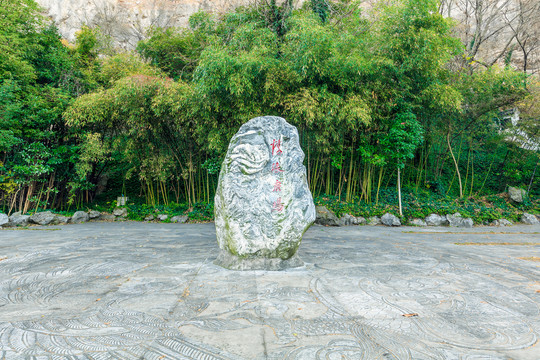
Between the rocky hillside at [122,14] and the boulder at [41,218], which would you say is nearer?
the boulder at [41,218]

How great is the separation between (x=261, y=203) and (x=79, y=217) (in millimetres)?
6402

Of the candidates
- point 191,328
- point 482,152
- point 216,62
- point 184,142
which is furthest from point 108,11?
point 191,328

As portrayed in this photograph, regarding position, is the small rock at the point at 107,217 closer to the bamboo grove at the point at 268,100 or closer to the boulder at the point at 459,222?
the bamboo grove at the point at 268,100

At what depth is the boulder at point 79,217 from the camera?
23.9 feet

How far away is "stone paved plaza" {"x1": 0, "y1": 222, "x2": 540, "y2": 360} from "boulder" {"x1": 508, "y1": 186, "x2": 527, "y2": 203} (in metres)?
6.35

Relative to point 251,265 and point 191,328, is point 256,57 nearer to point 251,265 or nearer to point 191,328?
point 251,265

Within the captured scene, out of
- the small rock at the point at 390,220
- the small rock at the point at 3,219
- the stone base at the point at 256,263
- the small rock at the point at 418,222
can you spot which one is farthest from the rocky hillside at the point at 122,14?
the stone base at the point at 256,263

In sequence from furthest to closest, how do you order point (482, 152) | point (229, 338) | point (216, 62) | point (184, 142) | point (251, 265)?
point (482, 152) < point (184, 142) < point (216, 62) < point (251, 265) < point (229, 338)

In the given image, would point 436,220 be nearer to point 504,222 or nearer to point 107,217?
point 504,222

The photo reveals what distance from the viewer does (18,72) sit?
6586mm

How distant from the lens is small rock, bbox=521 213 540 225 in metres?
7.65

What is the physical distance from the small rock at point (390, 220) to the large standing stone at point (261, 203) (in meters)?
4.58

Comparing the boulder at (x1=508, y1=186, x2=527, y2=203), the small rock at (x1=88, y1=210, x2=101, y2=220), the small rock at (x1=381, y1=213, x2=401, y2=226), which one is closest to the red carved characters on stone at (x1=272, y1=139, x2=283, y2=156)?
the small rock at (x1=381, y1=213, x2=401, y2=226)

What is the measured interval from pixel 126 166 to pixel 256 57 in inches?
256
